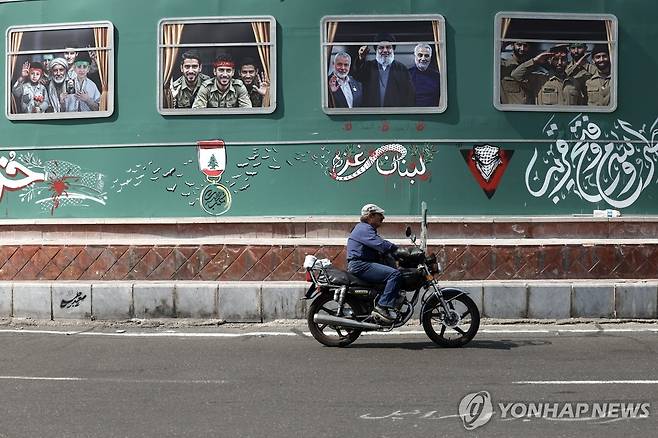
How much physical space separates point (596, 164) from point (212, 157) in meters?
7.05

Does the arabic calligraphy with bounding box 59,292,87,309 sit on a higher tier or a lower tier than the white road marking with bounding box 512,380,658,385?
higher

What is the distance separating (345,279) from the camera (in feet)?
34.3

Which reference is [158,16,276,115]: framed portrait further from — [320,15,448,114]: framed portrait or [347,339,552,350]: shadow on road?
[347,339,552,350]: shadow on road

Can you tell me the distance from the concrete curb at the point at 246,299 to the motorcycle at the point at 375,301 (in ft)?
5.83

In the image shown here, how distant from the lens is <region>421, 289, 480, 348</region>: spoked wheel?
33.9ft

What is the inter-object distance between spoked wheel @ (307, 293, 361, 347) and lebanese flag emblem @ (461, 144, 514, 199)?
7.09m

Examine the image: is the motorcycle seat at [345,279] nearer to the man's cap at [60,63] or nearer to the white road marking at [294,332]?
the white road marking at [294,332]

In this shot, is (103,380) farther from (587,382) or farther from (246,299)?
(587,382)

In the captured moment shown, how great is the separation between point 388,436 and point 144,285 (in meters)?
6.72

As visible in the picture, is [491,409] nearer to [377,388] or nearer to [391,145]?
[377,388]

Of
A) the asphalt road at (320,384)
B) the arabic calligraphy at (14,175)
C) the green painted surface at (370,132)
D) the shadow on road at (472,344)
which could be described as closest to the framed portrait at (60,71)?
the green painted surface at (370,132)

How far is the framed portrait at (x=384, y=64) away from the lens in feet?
55.2

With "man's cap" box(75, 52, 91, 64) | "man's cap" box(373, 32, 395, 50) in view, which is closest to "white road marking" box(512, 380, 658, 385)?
"man's cap" box(373, 32, 395, 50)

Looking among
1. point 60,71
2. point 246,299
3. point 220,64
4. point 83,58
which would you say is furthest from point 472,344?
point 60,71
